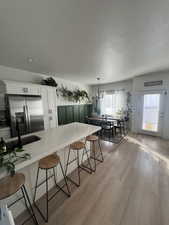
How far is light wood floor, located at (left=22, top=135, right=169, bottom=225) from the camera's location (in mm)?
1345

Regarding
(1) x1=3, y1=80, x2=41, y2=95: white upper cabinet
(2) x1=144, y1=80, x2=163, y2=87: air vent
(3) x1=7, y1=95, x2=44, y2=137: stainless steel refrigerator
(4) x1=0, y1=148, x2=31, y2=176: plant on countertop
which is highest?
(2) x1=144, y1=80, x2=163, y2=87: air vent

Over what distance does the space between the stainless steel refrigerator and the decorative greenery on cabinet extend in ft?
4.36

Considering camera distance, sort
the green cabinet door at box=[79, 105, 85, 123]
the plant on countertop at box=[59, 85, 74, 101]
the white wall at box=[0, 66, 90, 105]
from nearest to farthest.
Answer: the white wall at box=[0, 66, 90, 105], the plant on countertop at box=[59, 85, 74, 101], the green cabinet door at box=[79, 105, 85, 123]

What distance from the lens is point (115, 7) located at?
1.15 metres

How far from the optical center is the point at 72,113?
505 centimetres

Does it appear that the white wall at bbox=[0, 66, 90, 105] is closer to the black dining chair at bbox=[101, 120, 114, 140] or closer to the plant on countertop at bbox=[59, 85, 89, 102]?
the plant on countertop at bbox=[59, 85, 89, 102]

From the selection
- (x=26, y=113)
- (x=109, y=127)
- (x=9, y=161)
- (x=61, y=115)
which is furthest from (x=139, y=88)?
(x=9, y=161)

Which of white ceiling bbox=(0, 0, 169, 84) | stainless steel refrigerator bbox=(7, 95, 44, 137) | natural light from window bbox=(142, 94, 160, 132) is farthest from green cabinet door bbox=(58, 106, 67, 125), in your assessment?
natural light from window bbox=(142, 94, 160, 132)

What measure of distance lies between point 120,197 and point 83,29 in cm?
277

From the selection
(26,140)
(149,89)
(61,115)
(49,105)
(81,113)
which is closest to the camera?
(26,140)

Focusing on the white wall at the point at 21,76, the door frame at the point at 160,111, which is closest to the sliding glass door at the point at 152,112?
the door frame at the point at 160,111

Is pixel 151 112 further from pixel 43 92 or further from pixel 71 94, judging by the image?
pixel 43 92

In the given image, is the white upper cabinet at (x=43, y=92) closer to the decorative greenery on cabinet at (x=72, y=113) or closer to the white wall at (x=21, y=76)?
the white wall at (x=21, y=76)

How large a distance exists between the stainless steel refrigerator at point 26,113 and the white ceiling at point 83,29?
1.07 meters
